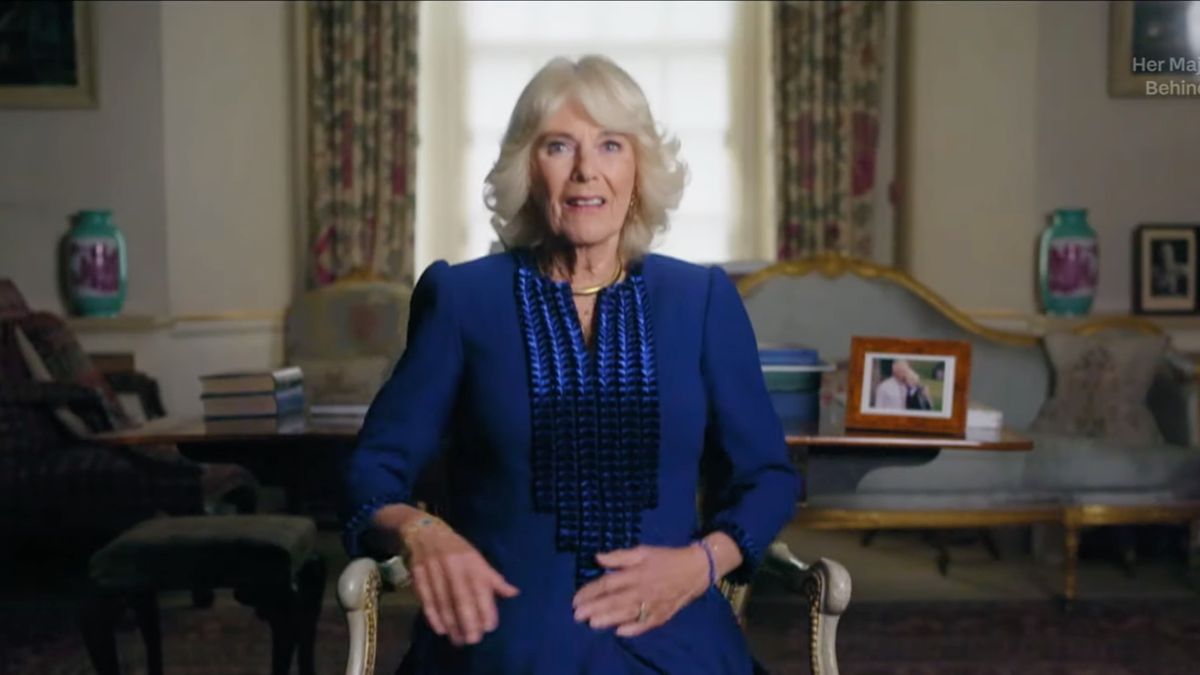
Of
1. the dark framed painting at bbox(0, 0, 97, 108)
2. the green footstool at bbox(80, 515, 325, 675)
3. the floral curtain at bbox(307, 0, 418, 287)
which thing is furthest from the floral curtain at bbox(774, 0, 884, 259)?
the green footstool at bbox(80, 515, 325, 675)

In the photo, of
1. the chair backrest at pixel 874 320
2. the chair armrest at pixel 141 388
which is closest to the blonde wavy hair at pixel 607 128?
the chair backrest at pixel 874 320

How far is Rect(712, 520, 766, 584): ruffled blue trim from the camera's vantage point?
5.61 feet

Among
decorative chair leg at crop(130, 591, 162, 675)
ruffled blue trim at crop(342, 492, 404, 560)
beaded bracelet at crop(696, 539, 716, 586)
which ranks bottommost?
decorative chair leg at crop(130, 591, 162, 675)

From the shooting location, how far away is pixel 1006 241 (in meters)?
5.83

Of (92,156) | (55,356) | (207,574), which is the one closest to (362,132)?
(92,156)

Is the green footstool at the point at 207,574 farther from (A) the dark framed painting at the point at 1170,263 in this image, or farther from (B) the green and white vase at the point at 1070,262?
(A) the dark framed painting at the point at 1170,263

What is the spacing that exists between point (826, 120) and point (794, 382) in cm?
285

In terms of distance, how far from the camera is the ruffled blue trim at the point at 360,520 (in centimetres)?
169

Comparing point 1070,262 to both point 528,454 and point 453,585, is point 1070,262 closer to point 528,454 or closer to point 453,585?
point 528,454

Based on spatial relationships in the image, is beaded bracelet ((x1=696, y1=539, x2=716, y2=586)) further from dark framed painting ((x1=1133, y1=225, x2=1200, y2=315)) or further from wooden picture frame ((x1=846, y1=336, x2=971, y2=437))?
dark framed painting ((x1=1133, y1=225, x2=1200, y2=315))

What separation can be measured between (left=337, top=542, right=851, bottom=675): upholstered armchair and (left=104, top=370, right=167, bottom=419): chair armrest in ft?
12.3

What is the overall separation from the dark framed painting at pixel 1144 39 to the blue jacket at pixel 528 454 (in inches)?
177

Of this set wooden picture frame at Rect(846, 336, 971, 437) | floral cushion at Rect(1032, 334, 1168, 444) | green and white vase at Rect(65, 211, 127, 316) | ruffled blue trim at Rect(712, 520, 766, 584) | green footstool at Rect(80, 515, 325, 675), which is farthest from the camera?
green and white vase at Rect(65, 211, 127, 316)

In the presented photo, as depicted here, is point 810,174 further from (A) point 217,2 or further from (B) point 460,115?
(A) point 217,2
